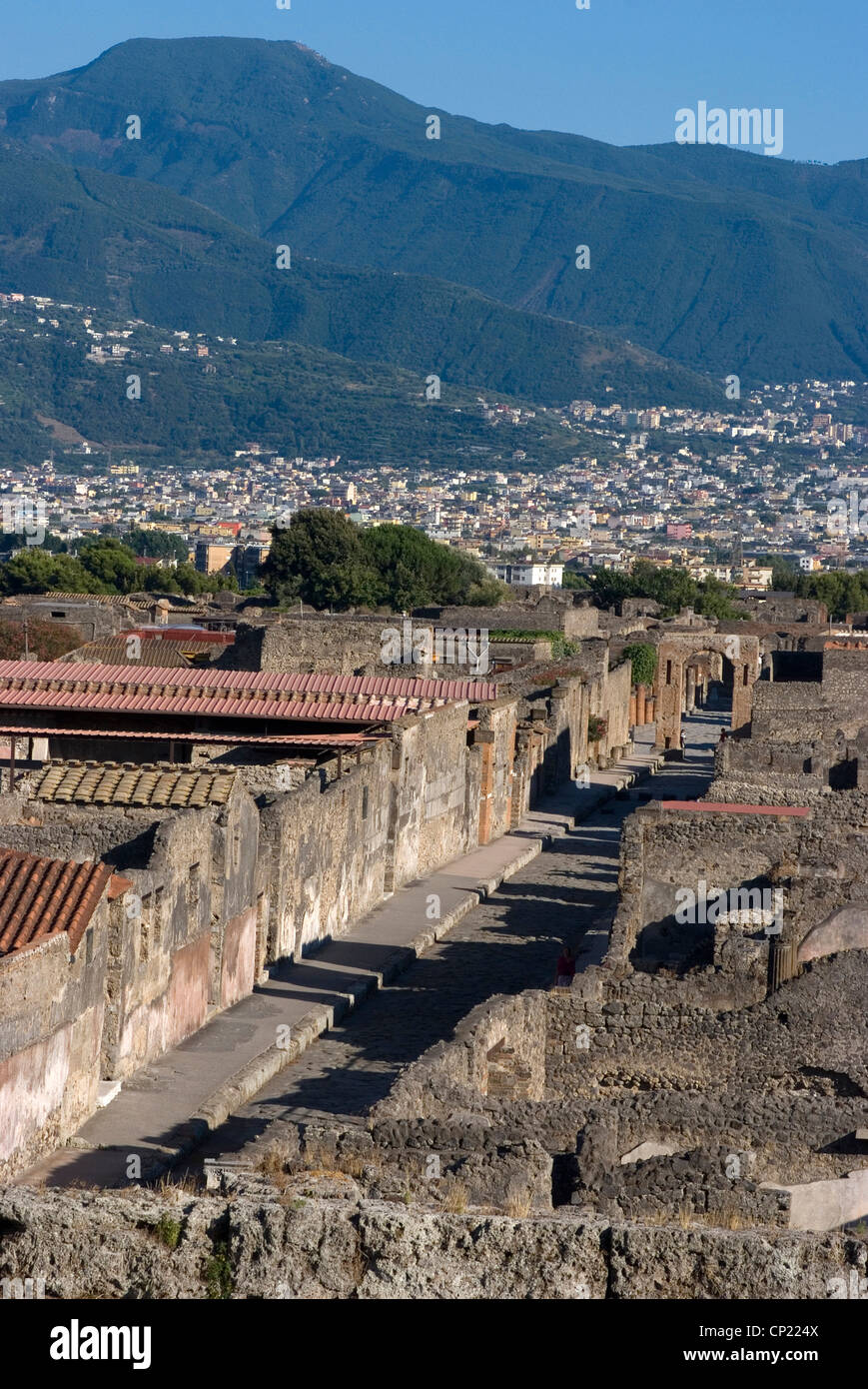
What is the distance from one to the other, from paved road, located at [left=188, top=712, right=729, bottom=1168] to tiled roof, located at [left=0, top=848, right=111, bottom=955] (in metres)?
1.66

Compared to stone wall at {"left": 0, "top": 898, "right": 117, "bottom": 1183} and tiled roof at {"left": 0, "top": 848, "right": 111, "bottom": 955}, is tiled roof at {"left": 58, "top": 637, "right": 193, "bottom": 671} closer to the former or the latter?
tiled roof at {"left": 0, "top": 848, "right": 111, "bottom": 955}

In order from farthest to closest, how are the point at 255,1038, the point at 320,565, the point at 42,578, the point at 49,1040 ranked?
the point at 42,578, the point at 320,565, the point at 255,1038, the point at 49,1040

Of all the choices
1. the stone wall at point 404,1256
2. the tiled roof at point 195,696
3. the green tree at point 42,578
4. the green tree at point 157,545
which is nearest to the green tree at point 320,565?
the green tree at point 42,578

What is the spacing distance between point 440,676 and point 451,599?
44.0 metres

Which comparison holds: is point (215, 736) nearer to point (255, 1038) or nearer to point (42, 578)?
point (255, 1038)

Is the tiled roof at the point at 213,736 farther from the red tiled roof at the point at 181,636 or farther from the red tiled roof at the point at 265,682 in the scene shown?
the red tiled roof at the point at 181,636

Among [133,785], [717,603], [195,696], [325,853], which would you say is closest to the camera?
[133,785]

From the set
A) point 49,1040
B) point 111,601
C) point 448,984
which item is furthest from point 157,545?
point 49,1040

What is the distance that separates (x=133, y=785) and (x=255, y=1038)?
3750 mm

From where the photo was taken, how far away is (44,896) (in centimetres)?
1376

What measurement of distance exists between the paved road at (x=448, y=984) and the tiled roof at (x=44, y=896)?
1.66 meters

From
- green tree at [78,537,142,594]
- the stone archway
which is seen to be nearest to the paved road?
the stone archway

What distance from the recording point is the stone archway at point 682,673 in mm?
46250

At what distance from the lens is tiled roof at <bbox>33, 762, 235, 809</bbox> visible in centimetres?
1894
